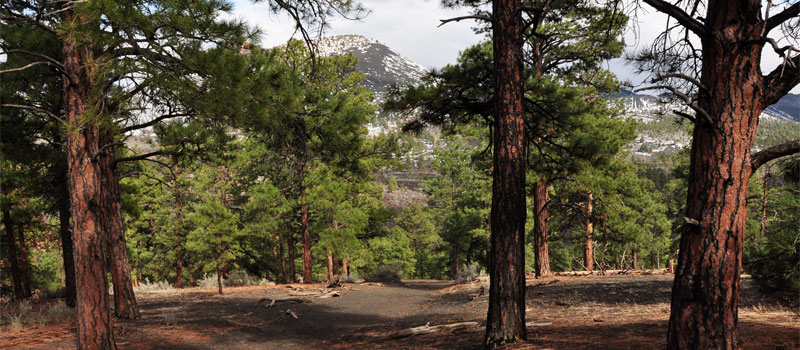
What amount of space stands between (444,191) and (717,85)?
40.0 meters

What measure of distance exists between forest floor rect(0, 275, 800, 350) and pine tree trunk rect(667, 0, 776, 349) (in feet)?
3.94

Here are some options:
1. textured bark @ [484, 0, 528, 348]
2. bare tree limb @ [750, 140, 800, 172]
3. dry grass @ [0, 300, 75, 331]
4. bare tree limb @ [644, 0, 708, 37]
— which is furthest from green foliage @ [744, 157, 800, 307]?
dry grass @ [0, 300, 75, 331]

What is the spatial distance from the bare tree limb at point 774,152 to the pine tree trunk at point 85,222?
24.2 ft

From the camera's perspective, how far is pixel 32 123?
11969 millimetres

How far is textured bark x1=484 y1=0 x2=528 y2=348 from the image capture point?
229 inches

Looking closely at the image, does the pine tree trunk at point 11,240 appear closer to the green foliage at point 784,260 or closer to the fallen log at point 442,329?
the fallen log at point 442,329

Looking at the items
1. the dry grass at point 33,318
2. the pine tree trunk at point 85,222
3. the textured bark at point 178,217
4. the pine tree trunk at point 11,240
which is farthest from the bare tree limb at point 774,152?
the textured bark at point 178,217

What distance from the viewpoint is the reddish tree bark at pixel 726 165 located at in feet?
11.7

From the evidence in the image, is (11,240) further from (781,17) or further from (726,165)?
(781,17)

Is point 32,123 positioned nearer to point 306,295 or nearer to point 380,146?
point 306,295

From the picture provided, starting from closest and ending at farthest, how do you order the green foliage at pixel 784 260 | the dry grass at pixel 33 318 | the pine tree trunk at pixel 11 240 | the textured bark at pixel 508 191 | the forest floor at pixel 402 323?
the green foliage at pixel 784 260 → the forest floor at pixel 402 323 → the textured bark at pixel 508 191 → the dry grass at pixel 33 318 → the pine tree trunk at pixel 11 240

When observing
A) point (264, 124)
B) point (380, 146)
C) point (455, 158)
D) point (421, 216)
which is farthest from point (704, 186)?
point (421, 216)

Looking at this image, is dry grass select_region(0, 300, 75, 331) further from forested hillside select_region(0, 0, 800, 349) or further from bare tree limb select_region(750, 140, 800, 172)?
bare tree limb select_region(750, 140, 800, 172)

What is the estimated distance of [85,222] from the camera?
20.5ft
